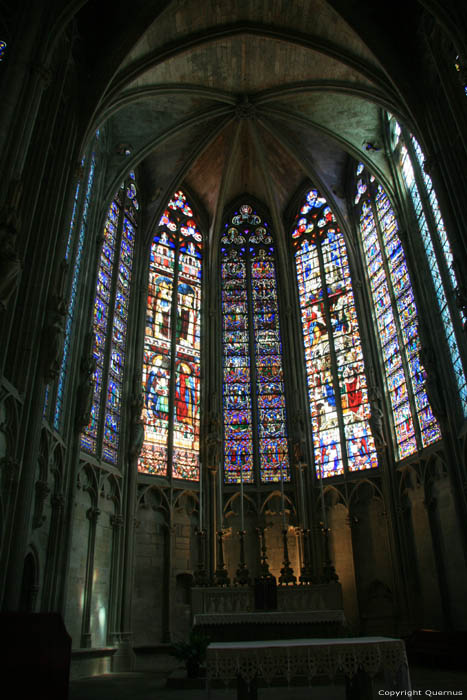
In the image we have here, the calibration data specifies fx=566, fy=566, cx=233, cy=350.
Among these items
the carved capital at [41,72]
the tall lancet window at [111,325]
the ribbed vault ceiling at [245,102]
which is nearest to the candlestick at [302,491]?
the tall lancet window at [111,325]

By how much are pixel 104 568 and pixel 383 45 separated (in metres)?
14.8

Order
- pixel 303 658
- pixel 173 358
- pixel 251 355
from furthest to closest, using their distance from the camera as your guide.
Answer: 1. pixel 251 355
2. pixel 173 358
3. pixel 303 658

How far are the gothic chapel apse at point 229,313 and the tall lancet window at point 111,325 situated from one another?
0.09 m

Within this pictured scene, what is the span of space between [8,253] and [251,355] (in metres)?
12.0

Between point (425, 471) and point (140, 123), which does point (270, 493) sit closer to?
point (425, 471)

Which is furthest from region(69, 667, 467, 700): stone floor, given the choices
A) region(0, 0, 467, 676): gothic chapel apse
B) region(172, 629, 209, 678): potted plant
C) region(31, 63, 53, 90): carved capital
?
region(31, 63, 53, 90): carved capital

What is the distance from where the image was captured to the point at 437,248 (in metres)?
13.8

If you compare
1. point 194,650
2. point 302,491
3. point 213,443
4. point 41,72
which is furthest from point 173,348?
point 194,650

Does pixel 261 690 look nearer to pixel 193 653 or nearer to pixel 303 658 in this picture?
pixel 193 653

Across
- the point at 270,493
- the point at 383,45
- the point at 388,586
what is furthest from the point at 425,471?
the point at 383,45

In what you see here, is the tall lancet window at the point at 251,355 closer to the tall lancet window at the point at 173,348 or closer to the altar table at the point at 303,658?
the tall lancet window at the point at 173,348

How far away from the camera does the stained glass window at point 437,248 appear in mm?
12891

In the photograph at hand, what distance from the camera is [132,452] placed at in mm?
15711

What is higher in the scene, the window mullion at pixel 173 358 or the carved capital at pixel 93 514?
the window mullion at pixel 173 358
